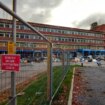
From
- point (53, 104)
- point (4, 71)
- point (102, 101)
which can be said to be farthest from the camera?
point (102, 101)

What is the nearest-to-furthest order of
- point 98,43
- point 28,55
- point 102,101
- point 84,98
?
point 28,55 < point 102,101 < point 84,98 < point 98,43

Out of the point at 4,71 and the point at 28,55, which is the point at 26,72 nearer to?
the point at 28,55

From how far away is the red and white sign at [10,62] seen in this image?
4156 millimetres

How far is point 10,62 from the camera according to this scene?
4230 millimetres

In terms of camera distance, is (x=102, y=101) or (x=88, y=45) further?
(x=88, y=45)

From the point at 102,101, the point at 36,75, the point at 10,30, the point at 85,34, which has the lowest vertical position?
the point at 102,101

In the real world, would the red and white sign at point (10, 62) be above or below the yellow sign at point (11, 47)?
below

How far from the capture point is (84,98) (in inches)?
450

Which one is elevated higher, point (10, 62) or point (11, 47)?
point (11, 47)

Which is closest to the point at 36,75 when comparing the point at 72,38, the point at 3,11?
the point at 3,11

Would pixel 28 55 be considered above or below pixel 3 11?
below

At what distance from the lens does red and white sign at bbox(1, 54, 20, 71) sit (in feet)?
13.6

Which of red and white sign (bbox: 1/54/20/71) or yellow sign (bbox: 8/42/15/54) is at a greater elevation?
yellow sign (bbox: 8/42/15/54)

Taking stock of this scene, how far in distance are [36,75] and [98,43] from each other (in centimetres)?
12111
